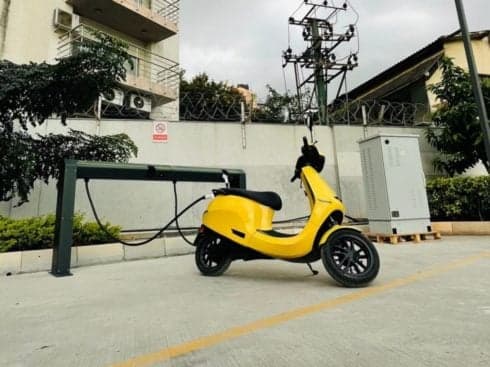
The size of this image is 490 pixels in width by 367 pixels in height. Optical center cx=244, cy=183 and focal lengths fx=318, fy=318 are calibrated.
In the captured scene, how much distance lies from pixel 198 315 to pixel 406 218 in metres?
4.59

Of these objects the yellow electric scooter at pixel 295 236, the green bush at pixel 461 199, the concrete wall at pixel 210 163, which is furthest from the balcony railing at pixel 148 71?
the green bush at pixel 461 199

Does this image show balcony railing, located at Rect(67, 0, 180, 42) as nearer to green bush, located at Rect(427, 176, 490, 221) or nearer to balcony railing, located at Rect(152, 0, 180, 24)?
balcony railing, located at Rect(152, 0, 180, 24)

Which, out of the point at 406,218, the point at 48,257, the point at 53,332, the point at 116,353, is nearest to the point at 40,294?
the point at 53,332

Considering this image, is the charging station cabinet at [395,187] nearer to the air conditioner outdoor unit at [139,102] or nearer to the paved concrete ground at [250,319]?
the paved concrete ground at [250,319]

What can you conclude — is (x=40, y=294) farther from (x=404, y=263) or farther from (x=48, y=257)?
(x=404, y=263)

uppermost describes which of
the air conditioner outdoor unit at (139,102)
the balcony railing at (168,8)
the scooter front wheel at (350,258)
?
the balcony railing at (168,8)

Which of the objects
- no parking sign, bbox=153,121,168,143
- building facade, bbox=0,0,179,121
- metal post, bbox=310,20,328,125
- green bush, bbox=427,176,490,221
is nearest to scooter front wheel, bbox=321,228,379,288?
green bush, bbox=427,176,490,221

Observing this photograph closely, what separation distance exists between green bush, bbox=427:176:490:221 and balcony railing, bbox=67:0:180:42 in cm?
1189

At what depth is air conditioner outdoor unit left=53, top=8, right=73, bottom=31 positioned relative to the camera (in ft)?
36.2

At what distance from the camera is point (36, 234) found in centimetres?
418

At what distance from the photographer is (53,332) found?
74.8 inches

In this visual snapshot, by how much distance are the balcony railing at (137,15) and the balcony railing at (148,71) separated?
2.58 ft

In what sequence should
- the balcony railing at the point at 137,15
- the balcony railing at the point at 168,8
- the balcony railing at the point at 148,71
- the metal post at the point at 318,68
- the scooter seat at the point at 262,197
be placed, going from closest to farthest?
the scooter seat at the point at 262,197
the metal post at the point at 318,68
the balcony railing at the point at 148,71
the balcony railing at the point at 137,15
the balcony railing at the point at 168,8

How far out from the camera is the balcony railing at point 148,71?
36.8ft
